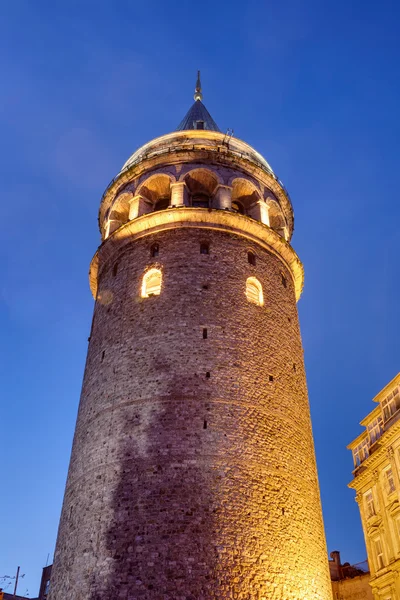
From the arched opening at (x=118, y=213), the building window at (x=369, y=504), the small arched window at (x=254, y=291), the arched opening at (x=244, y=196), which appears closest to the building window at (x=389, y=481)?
the building window at (x=369, y=504)

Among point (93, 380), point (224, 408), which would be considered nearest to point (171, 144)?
point (93, 380)

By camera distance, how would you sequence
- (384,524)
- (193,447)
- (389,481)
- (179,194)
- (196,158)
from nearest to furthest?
1. (193,447)
2. (384,524)
3. (389,481)
4. (179,194)
5. (196,158)

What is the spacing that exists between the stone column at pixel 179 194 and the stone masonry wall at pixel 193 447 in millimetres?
1480

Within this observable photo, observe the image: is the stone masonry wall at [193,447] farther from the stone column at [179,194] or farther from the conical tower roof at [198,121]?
the conical tower roof at [198,121]

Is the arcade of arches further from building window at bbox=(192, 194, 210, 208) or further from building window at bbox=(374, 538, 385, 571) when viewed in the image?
building window at bbox=(374, 538, 385, 571)

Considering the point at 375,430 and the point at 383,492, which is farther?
the point at 375,430

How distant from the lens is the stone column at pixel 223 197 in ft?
73.8

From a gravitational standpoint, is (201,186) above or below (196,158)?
below

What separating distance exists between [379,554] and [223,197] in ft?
44.5

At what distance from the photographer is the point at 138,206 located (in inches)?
912

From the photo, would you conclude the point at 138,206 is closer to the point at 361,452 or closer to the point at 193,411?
the point at 193,411

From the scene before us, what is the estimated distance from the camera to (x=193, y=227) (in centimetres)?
2131

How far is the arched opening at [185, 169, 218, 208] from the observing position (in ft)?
76.6

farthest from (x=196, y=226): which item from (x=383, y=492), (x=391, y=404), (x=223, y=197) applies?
(x=383, y=492)
